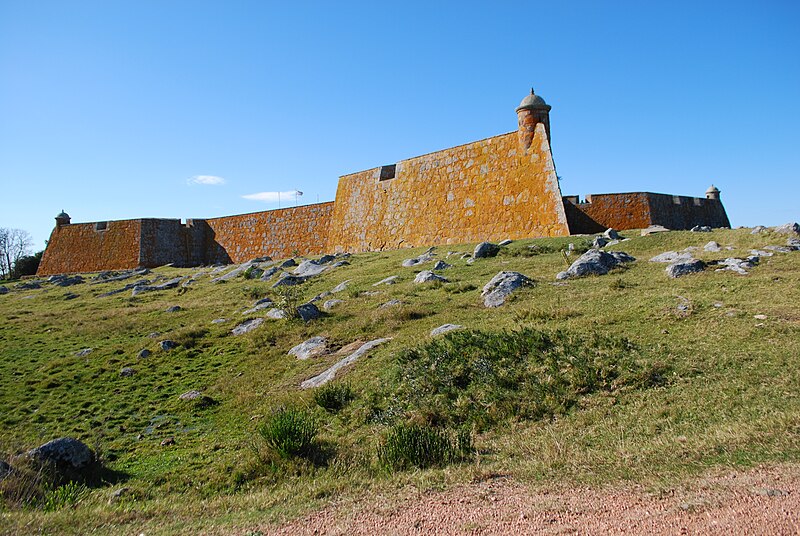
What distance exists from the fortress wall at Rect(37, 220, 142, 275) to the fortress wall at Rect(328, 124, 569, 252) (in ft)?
48.6

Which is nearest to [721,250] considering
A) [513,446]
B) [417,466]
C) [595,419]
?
[595,419]

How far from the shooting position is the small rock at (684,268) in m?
11.3

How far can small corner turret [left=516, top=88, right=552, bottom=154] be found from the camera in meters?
20.7

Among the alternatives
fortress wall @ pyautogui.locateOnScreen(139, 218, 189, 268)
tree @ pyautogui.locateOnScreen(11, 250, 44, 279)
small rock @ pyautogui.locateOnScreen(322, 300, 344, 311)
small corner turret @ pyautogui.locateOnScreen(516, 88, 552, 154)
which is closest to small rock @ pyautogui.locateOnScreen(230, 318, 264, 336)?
small rock @ pyautogui.locateOnScreen(322, 300, 344, 311)

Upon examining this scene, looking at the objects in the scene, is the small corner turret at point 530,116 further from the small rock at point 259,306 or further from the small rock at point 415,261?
the small rock at point 259,306

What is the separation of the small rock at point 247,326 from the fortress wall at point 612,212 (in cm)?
1622

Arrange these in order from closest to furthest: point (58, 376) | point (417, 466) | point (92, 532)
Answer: point (92, 532)
point (417, 466)
point (58, 376)

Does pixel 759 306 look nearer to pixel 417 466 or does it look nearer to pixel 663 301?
pixel 663 301

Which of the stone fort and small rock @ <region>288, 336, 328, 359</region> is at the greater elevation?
the stone fort

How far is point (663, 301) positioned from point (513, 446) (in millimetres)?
4948

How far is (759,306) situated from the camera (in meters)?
8.55

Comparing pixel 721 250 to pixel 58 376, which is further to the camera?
pixel 721 250

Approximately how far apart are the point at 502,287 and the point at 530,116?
11485mm

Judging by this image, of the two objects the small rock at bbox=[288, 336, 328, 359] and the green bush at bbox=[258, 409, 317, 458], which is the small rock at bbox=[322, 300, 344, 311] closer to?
the small rock at bbox=[288, 336, 328, 359]
